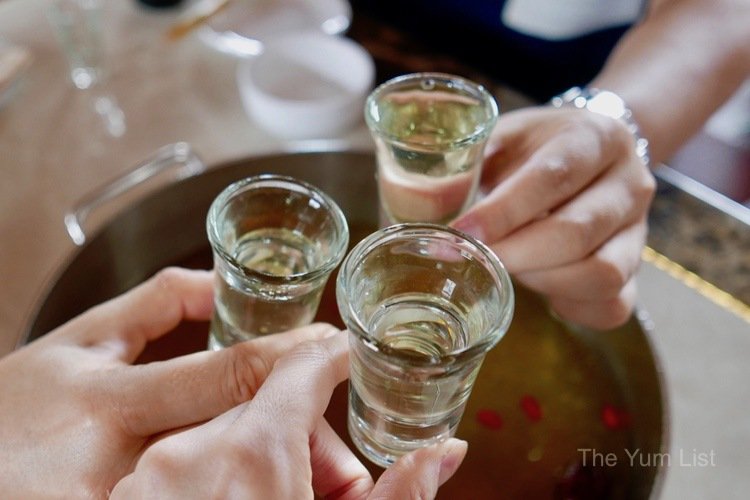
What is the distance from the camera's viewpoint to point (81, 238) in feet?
2.31

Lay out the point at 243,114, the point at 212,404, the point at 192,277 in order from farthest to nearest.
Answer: the point at 243,114 < the point at 192,277 < the point at 212,404

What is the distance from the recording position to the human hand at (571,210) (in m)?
0.51

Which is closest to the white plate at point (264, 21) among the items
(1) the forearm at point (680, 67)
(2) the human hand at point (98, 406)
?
(1) the forearm at point (680, 67)

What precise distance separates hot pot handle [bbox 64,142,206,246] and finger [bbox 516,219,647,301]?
1.05 feet

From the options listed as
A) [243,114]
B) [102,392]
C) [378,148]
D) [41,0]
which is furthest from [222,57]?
[102,392]

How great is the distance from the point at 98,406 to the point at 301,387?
0.41 ft

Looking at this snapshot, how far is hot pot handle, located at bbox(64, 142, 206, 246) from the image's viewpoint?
707 millimetres

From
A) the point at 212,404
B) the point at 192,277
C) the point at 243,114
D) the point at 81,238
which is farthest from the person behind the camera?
the point at 243,114

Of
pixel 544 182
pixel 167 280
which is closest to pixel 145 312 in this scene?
pixel 167 280

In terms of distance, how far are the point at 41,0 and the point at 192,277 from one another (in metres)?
0.65

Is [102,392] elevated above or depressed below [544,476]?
above

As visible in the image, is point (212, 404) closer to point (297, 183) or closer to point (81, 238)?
point (297, 183)

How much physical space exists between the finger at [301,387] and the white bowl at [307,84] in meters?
0.47

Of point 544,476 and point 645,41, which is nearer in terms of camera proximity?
→ point 544,476
